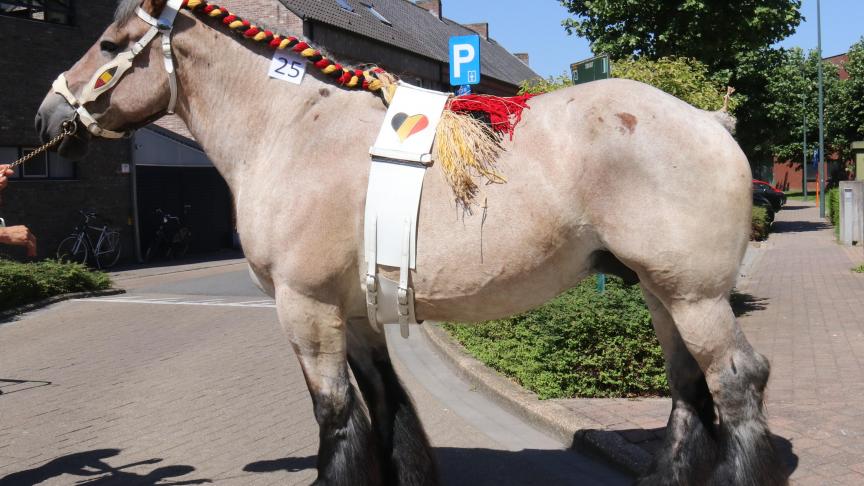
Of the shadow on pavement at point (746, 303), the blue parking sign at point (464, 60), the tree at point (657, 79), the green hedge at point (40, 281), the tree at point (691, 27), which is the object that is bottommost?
the shadow on pavement at point (746, 303)

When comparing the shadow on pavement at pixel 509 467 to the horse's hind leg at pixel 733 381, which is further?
the shadow on pavement at pixel 509 467

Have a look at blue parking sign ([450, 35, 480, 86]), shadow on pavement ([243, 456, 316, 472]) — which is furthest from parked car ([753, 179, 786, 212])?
shadow on pavement ([243, 456, 316, 472])

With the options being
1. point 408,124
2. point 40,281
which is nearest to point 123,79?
point 408,124

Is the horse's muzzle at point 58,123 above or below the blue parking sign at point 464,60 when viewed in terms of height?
below

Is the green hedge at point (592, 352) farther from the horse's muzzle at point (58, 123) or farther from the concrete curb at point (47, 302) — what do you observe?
the concrete curb at point (47, 302)

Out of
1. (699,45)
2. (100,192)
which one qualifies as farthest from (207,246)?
(699,45)

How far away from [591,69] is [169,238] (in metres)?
16.6

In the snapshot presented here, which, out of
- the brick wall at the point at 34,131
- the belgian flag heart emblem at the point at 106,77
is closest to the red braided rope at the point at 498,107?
the belgian flag heart emblem at the point at 106,77

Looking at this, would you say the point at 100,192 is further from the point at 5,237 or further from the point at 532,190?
the point at 532,190

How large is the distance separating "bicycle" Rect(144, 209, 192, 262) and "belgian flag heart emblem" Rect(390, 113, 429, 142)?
19802mm

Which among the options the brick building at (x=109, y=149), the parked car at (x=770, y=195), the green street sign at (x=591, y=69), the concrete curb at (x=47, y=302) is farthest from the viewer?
the parked car at (x=770, y=195)

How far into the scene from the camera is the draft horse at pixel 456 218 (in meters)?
2.98

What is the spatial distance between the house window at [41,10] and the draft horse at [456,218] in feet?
54.2

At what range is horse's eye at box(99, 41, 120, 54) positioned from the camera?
3564mm
